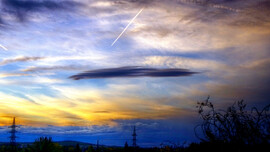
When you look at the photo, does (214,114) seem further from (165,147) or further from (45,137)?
(45,137)

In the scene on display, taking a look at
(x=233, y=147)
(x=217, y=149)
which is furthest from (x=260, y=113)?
(x=217, y=149)

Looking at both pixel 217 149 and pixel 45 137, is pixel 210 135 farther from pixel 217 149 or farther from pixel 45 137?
pixel 45 137

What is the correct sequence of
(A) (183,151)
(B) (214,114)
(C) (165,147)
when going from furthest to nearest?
(C) (165,147) < (A) (183,151) < (B) (214,114)

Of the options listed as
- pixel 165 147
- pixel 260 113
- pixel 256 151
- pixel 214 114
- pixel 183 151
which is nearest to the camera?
pixel 256 151

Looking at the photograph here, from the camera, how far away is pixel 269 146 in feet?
25.7

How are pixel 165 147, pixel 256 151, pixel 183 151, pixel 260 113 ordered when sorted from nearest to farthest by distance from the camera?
pixel 256 151 < pixel 260 113 < pixel 183 151 < pixel 165 147

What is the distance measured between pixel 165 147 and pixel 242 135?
507 inches

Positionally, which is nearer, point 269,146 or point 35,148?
point 269,146

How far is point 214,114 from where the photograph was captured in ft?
29.3

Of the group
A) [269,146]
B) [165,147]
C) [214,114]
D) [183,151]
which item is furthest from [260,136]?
[165,147]

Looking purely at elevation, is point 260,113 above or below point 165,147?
above

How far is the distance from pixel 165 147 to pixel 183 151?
5751 mm

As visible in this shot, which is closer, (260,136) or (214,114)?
(260,136)

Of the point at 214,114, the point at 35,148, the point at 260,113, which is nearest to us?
the point at 260,113
